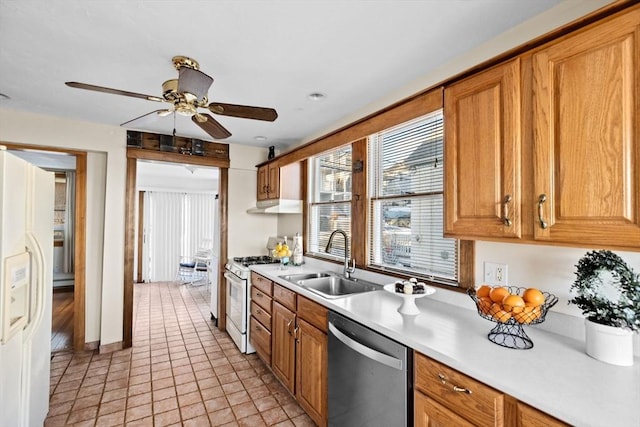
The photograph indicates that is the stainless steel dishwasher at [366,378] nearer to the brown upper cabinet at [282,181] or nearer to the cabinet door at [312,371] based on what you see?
the cabinet door at [312,371]

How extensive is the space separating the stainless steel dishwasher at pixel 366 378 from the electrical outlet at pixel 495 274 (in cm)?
68

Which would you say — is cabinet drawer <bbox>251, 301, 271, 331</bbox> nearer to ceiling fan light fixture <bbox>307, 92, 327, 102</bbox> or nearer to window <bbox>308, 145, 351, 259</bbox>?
window <bbox>308, 145, 351, 259</bbox>

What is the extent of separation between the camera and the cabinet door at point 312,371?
1.88 m

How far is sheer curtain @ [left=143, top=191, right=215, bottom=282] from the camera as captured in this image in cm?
650

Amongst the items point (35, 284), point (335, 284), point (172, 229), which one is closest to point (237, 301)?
point (335, 284)

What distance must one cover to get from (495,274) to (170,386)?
8.70 feet

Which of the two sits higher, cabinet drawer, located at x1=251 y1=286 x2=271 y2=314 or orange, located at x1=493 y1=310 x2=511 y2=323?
orange, located at x1=493 y1=310 x2=511 y2=323

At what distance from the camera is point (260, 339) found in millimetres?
2807

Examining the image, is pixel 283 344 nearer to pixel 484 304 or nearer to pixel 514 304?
pixel 484 304

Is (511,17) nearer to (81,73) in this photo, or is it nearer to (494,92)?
(494,92)

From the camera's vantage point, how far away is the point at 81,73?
2.02m

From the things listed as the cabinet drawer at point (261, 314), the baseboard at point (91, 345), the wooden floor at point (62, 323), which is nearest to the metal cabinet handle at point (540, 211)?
the cabinet drawer at point (261, 314)

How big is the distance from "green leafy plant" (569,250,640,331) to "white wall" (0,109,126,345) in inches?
150

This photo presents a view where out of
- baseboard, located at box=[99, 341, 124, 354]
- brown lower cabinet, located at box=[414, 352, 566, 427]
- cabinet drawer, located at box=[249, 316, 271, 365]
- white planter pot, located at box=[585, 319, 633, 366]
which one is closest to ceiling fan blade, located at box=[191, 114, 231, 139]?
cabinet drawer, located at box=[249, 316, 271, 365]
